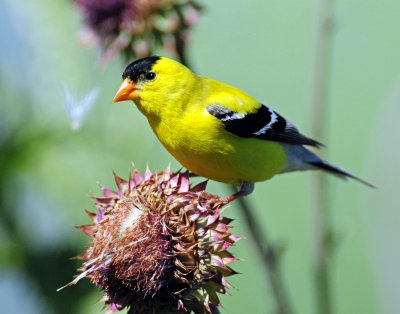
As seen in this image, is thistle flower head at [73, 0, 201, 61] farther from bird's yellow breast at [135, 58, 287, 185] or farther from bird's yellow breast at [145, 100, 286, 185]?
bird's yellow breast at [145, 100, 286, 185]

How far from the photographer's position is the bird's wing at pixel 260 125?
1.73 metres

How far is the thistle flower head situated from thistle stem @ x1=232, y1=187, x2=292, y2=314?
771mm

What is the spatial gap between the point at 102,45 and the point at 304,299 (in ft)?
10.8

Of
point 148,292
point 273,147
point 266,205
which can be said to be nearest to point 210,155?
point 273,147

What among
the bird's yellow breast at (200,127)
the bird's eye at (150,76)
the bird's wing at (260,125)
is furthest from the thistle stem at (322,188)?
the bird's eye at (150,76)

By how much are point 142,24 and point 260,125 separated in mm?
733

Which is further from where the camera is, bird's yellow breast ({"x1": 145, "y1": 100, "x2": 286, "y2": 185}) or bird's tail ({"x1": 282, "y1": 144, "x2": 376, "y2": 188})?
bird's tail ({"x1": 282, "y1": 144, "x2": 376, "y2": 188})

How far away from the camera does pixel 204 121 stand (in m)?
1.69

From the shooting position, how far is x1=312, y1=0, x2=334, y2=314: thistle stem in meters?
1.95

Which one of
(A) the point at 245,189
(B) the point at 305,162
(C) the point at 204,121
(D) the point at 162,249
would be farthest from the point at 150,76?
(B) the point at 305,162

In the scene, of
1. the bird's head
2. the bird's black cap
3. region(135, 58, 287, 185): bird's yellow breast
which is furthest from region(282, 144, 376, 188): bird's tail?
the bird's black cap

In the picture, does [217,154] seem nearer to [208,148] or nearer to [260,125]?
[208,148]

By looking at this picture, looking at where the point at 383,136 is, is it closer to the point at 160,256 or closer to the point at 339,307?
the point at 339,307

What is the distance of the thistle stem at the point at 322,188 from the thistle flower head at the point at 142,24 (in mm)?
527
